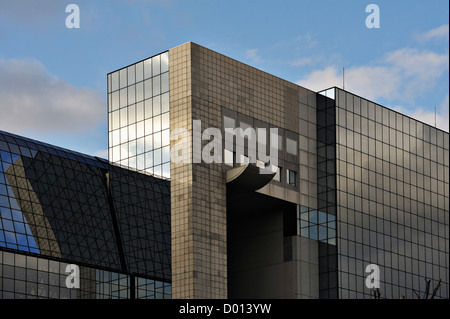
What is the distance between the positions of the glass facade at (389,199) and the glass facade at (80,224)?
19147 mm

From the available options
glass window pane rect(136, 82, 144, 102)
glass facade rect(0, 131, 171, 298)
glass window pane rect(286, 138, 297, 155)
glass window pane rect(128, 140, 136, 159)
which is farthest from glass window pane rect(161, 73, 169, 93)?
glass window pane rect(286, 138, 297, 155)

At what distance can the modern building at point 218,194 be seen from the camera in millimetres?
75438

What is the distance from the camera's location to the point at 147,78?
268 ft

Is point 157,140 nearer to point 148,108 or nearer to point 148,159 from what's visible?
point 148,159

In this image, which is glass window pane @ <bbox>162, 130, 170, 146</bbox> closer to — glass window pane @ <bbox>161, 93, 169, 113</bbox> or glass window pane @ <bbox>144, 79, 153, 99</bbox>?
glass window pane @ <bbox>161, 93, 169, 113</bbox>

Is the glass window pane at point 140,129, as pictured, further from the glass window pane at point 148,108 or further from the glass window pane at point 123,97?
the glass window pane at point 123,97

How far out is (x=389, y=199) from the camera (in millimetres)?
93000

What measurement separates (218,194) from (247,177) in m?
3.03

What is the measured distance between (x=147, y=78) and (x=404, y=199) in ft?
106

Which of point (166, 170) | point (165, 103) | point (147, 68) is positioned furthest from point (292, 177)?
point (147, 68)

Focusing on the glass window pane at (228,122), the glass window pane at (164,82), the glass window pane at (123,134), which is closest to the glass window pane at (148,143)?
the glass window pane at (123,134)

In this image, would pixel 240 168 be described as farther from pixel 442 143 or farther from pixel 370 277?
pixel 442 143

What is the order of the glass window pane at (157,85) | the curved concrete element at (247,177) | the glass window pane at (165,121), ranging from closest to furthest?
the curved concrete element at (247,177)
the glass window pane at (165,121)
the glass window pane at (157,85)
